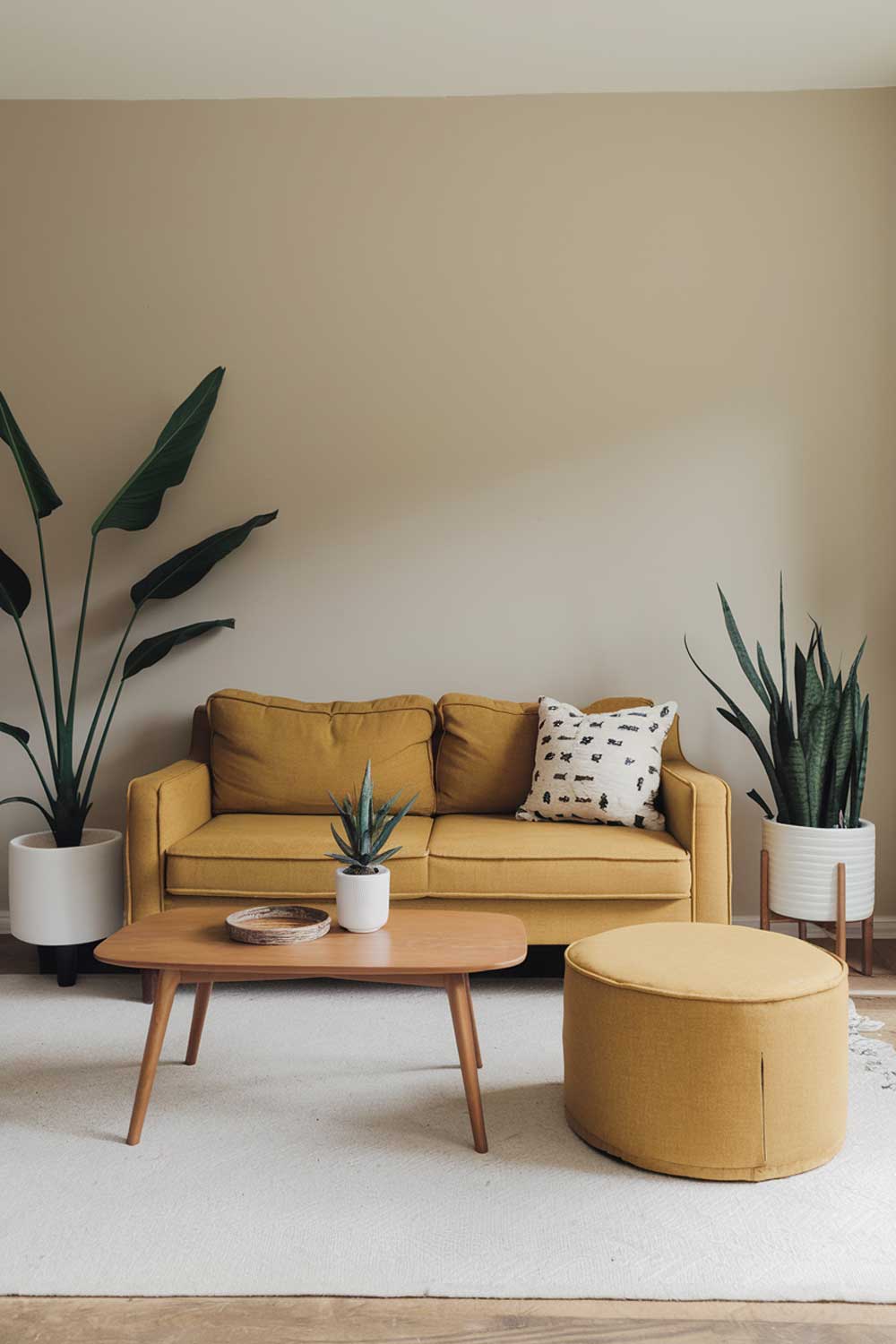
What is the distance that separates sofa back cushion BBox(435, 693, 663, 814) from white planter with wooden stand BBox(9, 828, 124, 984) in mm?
1136

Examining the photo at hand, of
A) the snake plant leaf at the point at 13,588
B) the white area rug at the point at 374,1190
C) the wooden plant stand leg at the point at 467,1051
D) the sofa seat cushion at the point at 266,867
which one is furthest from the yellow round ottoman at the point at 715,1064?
the snake plant leaf at the point at 13,588

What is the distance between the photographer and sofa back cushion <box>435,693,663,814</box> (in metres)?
3.56

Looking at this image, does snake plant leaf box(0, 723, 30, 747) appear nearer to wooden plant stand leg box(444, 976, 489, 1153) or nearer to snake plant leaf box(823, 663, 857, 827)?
wooden plant stand leg box(444, 976, 489, 1153)

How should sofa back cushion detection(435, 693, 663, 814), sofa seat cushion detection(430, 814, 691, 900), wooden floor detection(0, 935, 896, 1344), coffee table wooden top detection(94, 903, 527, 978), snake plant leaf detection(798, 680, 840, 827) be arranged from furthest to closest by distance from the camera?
sofa back cushion detection(435, 693, 663, 814) → snake plant leaf detection(798, 680, 840, 827) → sofa seat cushion detection(430, 814, 691, 900) → coffee table wooden top detection(94, 903, 527, 978) → wooden floor detection(0, 935, 896, 1344)

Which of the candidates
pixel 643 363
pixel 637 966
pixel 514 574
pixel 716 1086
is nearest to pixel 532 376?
pixel 643 363

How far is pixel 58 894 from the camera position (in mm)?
3191

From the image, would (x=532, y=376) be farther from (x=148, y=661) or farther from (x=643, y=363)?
(x=148, y=661)

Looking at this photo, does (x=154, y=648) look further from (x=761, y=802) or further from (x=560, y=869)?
(x=761, y=802)

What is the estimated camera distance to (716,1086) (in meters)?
1.95

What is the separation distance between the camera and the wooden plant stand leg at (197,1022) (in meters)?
2.56

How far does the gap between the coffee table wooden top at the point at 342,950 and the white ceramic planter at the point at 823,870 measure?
122 centimetres

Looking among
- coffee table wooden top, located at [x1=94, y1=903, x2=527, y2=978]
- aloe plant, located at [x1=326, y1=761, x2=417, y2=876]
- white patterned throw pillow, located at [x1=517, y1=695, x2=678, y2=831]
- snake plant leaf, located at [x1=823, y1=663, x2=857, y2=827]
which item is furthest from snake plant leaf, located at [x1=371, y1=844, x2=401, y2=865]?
snake plant leaf, located at [x1=823, y1=663, x2=857, y2=827]

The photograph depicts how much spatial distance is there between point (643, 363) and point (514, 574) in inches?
35.4

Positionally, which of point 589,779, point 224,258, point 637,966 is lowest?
point 637,966
